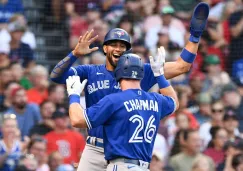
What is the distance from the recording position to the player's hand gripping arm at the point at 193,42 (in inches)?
298

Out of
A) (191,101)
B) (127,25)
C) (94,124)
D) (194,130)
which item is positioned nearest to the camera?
(94,124)

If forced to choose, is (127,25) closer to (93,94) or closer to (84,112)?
(93,94)

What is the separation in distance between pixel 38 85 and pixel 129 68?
470cm

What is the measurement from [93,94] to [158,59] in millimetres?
642

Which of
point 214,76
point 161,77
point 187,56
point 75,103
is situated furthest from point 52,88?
point 75,103

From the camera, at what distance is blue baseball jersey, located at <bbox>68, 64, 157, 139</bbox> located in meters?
7.27

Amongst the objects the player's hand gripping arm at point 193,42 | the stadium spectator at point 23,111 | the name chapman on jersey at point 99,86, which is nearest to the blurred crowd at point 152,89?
the stadium spectator at point 23,111

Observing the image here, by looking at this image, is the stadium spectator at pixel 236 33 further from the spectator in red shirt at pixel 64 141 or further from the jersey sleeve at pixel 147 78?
the jersey sleeve at pixel 147 78

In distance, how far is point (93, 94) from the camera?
24.0 ft

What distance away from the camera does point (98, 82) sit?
731cm

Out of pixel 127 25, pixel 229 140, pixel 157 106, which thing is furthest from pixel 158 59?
pixel 127 25

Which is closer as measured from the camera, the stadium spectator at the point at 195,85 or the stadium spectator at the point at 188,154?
the stadium spectator at the point at 188,154

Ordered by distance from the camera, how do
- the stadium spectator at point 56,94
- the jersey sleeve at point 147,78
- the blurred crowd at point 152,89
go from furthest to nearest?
1. the stadium spectator at point 56,94
2. the blurred crowd at point 152,89
3. the jersey sleeve at point 147,78

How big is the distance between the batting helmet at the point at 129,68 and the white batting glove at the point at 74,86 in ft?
0.96
